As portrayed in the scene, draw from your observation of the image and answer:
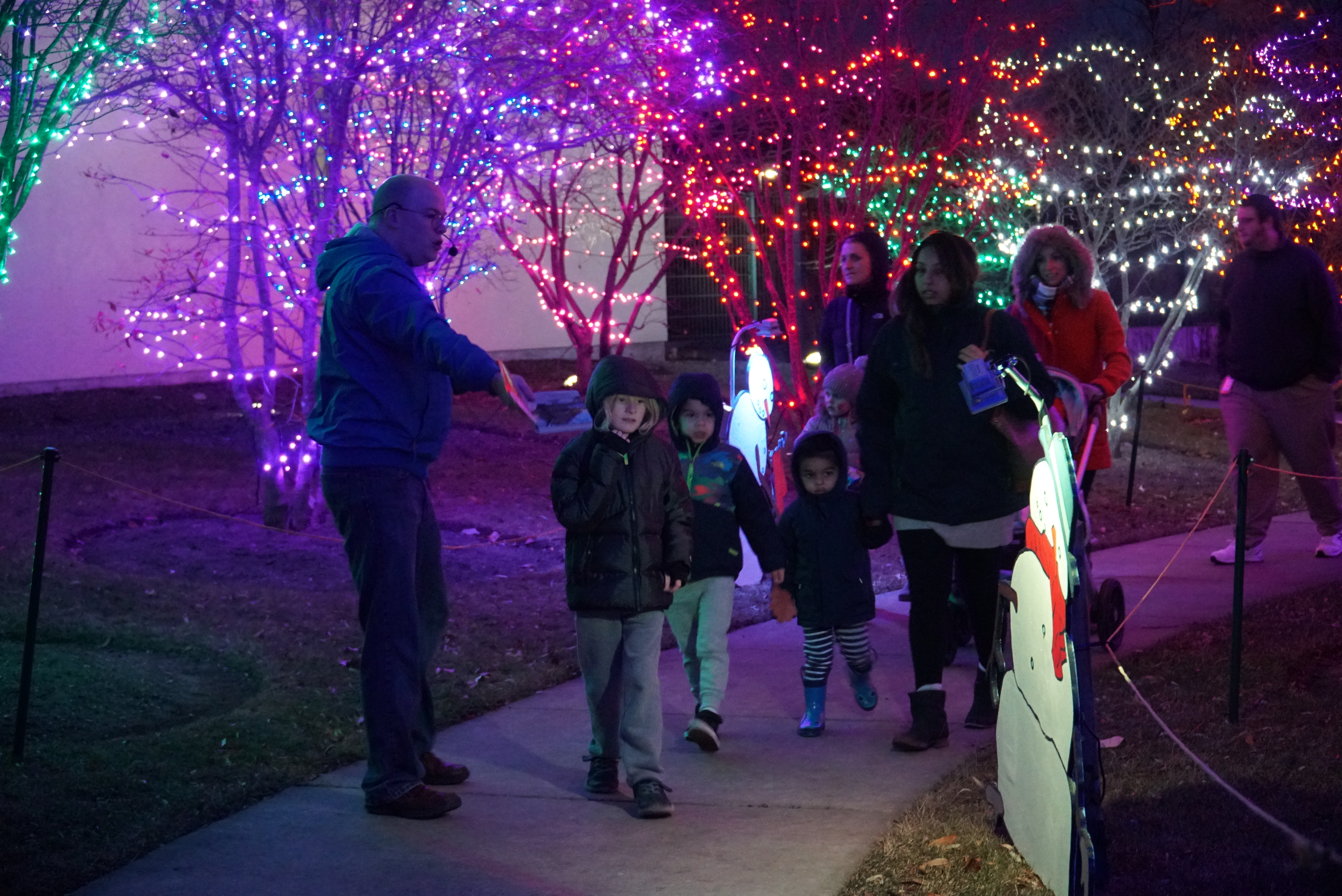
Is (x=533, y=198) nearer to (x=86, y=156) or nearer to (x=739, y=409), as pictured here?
(x=86, y=156)

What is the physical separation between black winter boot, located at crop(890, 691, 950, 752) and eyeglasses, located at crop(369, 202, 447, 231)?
236 cm

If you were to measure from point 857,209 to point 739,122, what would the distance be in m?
1.34

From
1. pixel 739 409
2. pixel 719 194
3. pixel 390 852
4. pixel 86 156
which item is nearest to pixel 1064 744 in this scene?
pixel 390 852

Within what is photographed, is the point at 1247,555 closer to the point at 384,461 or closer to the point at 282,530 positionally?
the point at 384,461

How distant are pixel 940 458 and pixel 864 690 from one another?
116cm

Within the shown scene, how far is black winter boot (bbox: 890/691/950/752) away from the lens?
16.5 feet

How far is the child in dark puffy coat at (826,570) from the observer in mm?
→ 5426

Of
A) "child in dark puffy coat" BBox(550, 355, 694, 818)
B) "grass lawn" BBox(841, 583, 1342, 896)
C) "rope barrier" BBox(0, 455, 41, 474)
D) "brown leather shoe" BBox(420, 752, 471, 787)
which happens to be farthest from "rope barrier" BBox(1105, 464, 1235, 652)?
"rope barrier" BBox(0, 455, 41, 474)

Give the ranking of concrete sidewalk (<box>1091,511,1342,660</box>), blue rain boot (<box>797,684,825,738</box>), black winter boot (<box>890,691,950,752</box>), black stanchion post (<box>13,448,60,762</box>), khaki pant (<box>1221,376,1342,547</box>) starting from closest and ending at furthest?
black stanchion post (<box>13,448,60,762</box>) → black winter boot (<box>890,691,950,752</box>) → blue rain boot (<box>797,684,825,738</box>) → concrete sidewalk (<box>1091,511,1342,660</box>) → khaki pant (<box>1221,376,1342,547</box>)

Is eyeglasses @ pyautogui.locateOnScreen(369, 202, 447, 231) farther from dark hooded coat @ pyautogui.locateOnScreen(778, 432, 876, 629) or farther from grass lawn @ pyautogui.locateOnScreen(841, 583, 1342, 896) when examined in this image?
grass lawn @ pyautogui.locateOnScreen(841, 583, 1342, 896)

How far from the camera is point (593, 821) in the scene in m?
4.45

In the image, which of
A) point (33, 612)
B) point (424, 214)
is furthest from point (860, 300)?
point (33, 612)

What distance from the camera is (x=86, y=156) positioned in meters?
15.6

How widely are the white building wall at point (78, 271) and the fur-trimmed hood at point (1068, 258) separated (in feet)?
33.6
